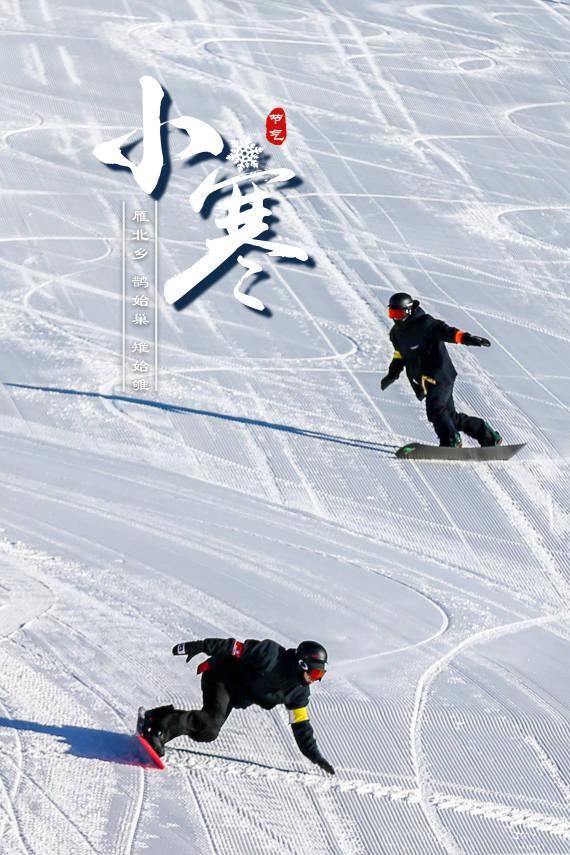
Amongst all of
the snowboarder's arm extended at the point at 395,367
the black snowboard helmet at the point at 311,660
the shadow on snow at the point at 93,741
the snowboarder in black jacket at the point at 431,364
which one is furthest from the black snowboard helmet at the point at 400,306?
the shadow on snow at the point at 93,741

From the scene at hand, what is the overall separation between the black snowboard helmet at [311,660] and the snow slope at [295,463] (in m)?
0.67

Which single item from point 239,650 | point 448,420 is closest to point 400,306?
point 448,420

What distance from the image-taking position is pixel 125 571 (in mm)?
9133

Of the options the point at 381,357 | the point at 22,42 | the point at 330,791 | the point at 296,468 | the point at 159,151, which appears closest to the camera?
the point at 330,791

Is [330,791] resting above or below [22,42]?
above

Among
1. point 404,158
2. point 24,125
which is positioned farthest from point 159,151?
point 404,158

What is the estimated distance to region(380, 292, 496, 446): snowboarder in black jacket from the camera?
33.2 ft

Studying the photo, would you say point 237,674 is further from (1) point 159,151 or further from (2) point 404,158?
(2) point 404,158

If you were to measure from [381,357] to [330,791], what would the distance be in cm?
619

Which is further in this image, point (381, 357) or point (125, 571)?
point (381, 357)

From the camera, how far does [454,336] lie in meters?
10.0

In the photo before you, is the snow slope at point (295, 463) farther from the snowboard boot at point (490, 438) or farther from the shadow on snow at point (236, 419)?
the snowboard boot at point (490, 438)

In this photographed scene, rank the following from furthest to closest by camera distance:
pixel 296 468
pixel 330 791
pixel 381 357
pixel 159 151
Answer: pixel 159 151 → pixel 381 357 → pixel 296 468 → pixel 330 791

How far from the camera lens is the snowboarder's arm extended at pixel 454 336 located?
981cm
